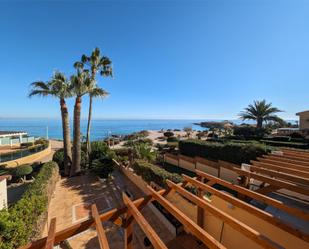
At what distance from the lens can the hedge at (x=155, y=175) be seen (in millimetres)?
6956

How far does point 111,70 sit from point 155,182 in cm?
1265

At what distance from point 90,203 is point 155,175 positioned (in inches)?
141

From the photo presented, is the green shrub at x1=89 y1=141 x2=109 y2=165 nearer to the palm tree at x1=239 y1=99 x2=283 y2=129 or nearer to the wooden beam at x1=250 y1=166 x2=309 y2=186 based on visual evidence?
the wooden beam at x1=250 y1=166 x2=309 y2=186

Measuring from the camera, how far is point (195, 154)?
14531 mm

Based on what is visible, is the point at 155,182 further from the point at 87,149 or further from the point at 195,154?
the point at 87,149

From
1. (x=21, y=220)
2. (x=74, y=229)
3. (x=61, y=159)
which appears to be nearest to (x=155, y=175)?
(x=21, y=220)

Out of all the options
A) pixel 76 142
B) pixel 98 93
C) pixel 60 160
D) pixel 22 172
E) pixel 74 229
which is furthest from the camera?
pixel 98 93

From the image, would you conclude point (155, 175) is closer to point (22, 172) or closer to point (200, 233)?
point (200, 233)

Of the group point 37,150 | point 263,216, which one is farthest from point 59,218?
point 37,150

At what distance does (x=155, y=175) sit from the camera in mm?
7781

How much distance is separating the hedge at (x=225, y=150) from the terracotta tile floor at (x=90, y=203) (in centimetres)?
651

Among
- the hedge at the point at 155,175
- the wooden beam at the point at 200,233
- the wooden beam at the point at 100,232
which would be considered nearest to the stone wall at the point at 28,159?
the hedge at the point at 155,175

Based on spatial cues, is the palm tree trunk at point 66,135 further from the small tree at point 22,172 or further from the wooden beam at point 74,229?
the wooden beam at point 74,229

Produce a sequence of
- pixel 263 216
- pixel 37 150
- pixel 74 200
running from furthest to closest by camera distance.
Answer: pixel 37 150 < pixel 74 200 < pixel 263 216
